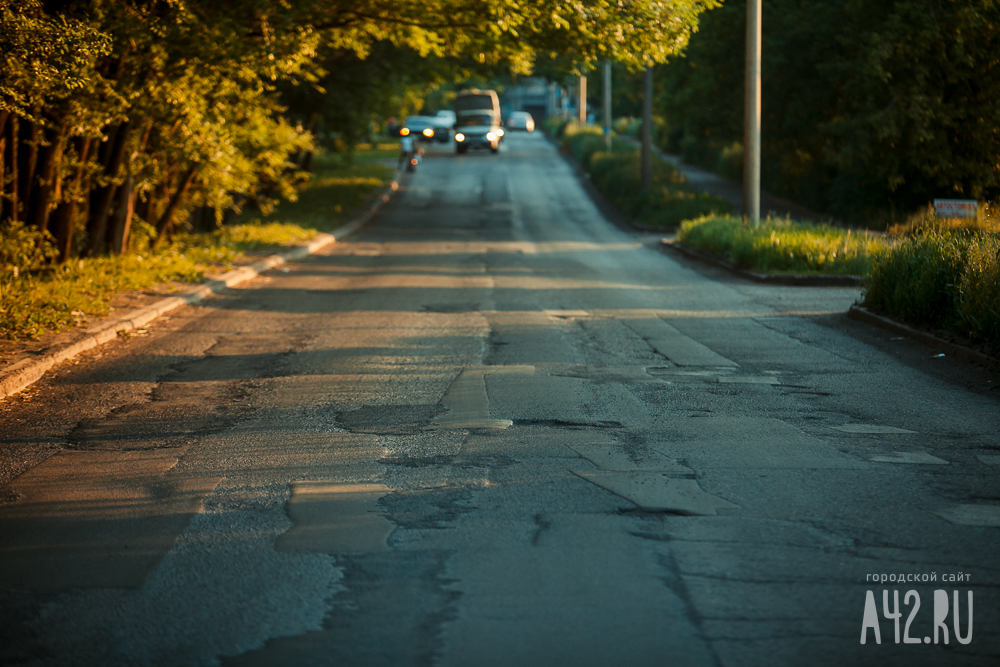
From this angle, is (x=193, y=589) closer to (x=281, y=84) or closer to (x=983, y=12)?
(x=983, y=12)

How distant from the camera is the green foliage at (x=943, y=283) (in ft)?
32.8

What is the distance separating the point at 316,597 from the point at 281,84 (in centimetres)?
2852

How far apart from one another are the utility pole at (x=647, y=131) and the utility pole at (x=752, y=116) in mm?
8998

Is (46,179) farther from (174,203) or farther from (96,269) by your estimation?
(174,203)

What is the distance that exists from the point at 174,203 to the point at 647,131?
1747 cm

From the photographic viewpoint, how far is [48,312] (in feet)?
38.3

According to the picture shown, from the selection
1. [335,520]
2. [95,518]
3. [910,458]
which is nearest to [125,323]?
→ [95,518]

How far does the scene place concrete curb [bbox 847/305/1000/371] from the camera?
9.49 m

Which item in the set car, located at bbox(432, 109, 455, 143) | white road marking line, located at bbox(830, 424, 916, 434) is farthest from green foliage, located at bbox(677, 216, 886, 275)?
car, located at bbox(432, 109, 455, 143)

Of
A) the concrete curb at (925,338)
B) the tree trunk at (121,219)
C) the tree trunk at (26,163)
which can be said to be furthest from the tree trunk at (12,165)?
the concrete curb at (925,338)

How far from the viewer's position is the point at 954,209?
63.7 feet

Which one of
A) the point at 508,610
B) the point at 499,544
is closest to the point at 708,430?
the point at 499,544

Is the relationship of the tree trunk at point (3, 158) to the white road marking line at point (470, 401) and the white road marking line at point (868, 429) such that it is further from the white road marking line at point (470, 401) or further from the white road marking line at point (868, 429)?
the white road marking line at point (868, 429)

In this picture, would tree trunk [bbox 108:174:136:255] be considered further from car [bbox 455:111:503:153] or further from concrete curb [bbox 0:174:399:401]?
car [bbox 455:111:503:153]
